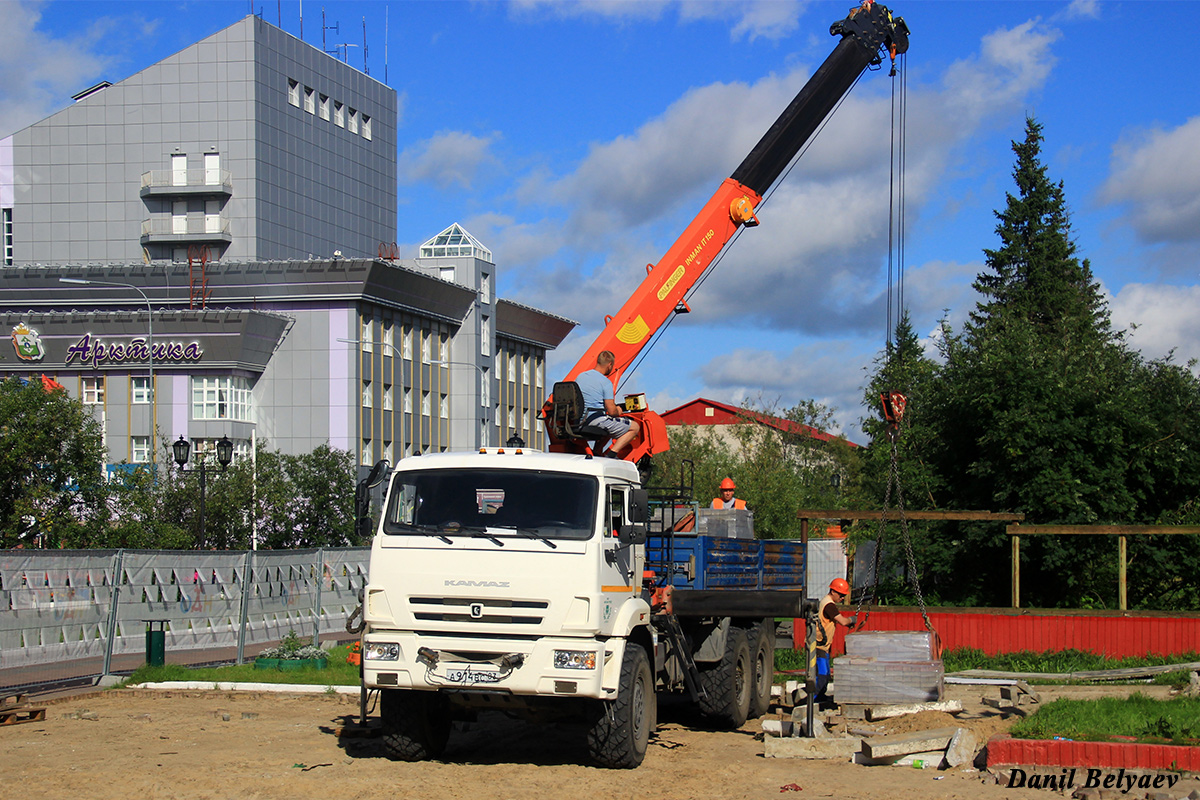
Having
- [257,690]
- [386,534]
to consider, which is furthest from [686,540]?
[257,690]

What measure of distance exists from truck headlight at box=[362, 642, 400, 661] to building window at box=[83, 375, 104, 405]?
171 feet

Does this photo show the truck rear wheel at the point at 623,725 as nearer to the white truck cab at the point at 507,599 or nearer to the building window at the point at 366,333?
the white truck cab at the point at 507,599

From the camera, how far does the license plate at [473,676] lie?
1062 centimetres

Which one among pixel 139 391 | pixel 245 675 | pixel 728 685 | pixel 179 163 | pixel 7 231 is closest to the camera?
pixel 728 685

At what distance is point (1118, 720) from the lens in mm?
12281

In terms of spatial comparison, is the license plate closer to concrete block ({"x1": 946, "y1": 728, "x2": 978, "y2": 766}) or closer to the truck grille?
the truck grille

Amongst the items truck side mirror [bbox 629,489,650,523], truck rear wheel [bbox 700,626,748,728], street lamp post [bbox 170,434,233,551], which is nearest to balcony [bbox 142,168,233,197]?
street lamp post [bbox 170,434,233,551]

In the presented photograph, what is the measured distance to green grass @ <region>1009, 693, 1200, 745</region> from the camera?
36.8 ft

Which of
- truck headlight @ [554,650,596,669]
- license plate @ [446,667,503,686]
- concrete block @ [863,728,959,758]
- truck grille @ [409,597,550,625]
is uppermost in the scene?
truck grille @ [409,597,550,625]

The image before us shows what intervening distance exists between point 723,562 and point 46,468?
27595 mm

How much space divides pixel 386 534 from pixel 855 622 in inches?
408

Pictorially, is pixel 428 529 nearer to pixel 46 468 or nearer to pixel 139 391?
pixel 46 468

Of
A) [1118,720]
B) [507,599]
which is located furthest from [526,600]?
[1118,720]

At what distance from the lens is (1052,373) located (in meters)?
22.1
